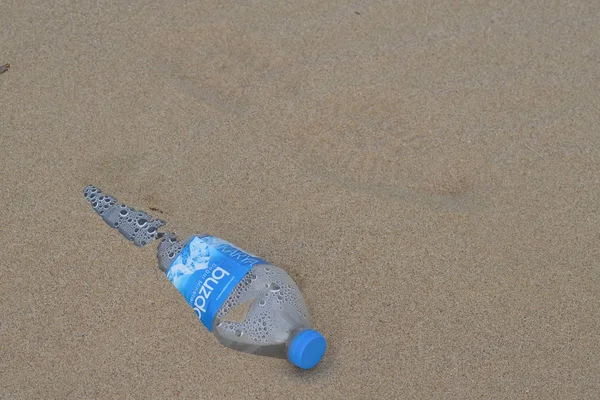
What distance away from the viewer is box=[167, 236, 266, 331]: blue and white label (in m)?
1.48

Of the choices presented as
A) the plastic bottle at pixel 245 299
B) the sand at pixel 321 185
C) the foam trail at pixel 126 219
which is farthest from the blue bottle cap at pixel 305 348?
the foam trail at pixel 126 219

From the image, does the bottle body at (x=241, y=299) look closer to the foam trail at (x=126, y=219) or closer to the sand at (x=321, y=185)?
the sand at (x=321, y=185)

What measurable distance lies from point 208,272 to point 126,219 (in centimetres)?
37

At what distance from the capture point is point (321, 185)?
1.87 metres

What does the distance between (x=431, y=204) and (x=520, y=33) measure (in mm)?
863

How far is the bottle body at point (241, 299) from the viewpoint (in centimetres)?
149

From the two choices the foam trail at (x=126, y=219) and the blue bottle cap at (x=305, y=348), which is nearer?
the blue bottle cap at (x=305, y=348)

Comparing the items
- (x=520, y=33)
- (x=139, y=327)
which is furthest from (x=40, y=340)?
(x=520, y=33)

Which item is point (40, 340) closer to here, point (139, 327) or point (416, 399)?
point (139, 327)

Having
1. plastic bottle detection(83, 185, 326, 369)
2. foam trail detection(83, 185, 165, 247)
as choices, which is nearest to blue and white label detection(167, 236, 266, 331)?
plastic bottle detection(83, 185, 326, 369)

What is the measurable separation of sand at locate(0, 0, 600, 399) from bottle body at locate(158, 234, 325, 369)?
6 cm

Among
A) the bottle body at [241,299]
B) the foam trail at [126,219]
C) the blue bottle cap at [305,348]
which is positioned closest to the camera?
the blue bottle cap at [305,348]

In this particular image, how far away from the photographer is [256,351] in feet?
4.99

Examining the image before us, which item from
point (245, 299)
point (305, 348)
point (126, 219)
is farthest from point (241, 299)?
point (126, 219)
